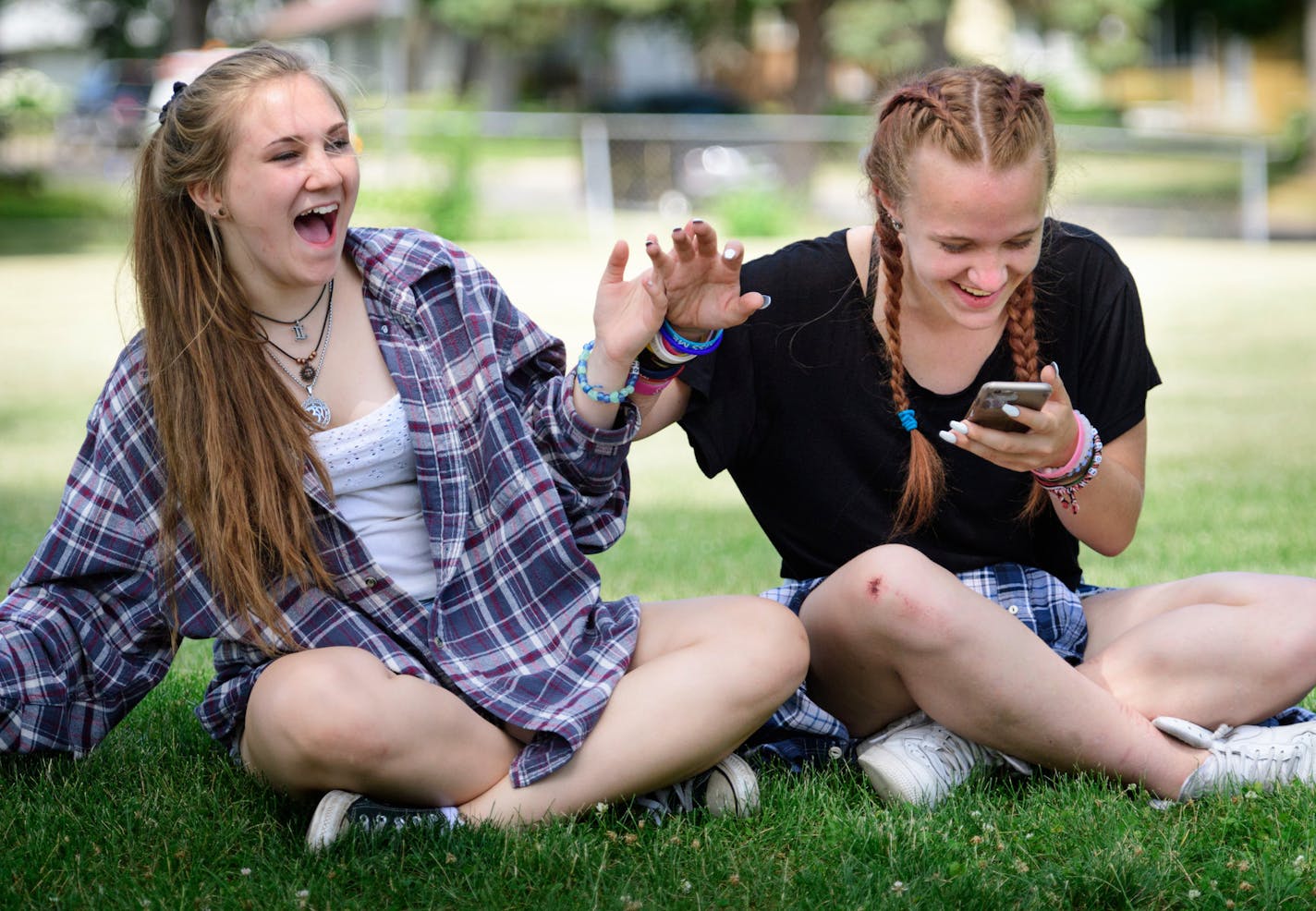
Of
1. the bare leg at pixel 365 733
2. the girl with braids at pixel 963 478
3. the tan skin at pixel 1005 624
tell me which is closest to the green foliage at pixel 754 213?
the girl with braids at pixel 963 478

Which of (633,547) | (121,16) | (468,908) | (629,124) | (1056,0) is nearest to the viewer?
(468,908)

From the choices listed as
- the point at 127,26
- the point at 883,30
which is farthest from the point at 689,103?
the point at 127,26

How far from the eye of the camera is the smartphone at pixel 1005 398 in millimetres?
2607

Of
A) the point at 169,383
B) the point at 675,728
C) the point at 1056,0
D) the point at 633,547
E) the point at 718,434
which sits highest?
the point at 1056,0

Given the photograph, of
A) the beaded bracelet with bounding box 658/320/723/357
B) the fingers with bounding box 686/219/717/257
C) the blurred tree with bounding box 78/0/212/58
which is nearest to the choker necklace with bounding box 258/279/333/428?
the beaded bracelet with bounding box 658/320/723/357

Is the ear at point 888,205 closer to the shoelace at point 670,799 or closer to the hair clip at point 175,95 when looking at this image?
the shoelace at point 670,799

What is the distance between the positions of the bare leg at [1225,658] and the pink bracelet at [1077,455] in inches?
15.0

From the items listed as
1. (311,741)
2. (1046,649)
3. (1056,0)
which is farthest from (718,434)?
(1056,0)

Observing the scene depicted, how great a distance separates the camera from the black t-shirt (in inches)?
121

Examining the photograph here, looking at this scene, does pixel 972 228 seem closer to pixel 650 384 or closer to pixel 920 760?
pixel 650 384

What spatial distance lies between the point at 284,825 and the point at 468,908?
52 cm

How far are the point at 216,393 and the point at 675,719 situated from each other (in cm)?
100

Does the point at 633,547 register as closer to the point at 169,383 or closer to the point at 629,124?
the point at 169,383

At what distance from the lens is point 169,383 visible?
9.22ft
